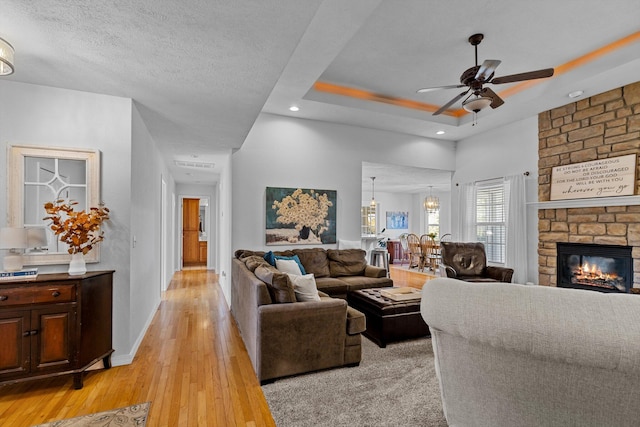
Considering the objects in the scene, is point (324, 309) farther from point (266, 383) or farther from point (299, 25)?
point (299, 25)

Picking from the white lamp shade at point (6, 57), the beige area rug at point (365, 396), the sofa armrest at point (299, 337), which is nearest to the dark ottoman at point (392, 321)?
the beige area rug at point (365, 396)

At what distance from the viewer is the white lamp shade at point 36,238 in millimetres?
2332

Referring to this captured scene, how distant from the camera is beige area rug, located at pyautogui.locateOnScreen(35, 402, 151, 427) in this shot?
1.95 metres

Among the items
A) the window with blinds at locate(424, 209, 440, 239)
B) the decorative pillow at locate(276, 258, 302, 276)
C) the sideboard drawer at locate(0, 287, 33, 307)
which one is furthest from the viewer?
the window with blinds at locate(424, 209, 440, 239)

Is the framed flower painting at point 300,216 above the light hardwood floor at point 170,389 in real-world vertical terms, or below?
above

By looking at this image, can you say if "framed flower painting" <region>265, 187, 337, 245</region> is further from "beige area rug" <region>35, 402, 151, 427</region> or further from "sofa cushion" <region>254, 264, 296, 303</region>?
"beige area rug" <region>35, 402, 151, 427</region>

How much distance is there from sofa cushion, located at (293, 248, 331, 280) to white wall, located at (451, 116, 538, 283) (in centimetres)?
321

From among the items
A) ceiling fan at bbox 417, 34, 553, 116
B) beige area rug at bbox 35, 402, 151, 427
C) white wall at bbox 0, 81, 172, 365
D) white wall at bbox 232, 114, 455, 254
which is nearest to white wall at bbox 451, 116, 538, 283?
white wall at bbox 232, 114, 455, 254

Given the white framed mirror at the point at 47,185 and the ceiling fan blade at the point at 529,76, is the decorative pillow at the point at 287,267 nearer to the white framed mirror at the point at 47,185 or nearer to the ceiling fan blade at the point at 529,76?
the white framed mirror at the point at 47,185

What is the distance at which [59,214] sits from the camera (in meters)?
2.61

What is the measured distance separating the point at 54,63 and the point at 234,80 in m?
1.22

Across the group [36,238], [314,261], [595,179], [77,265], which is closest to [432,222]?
[595,179]

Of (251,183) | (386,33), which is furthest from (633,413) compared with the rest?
(251,183)

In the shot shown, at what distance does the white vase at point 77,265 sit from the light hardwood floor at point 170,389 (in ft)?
2.87
